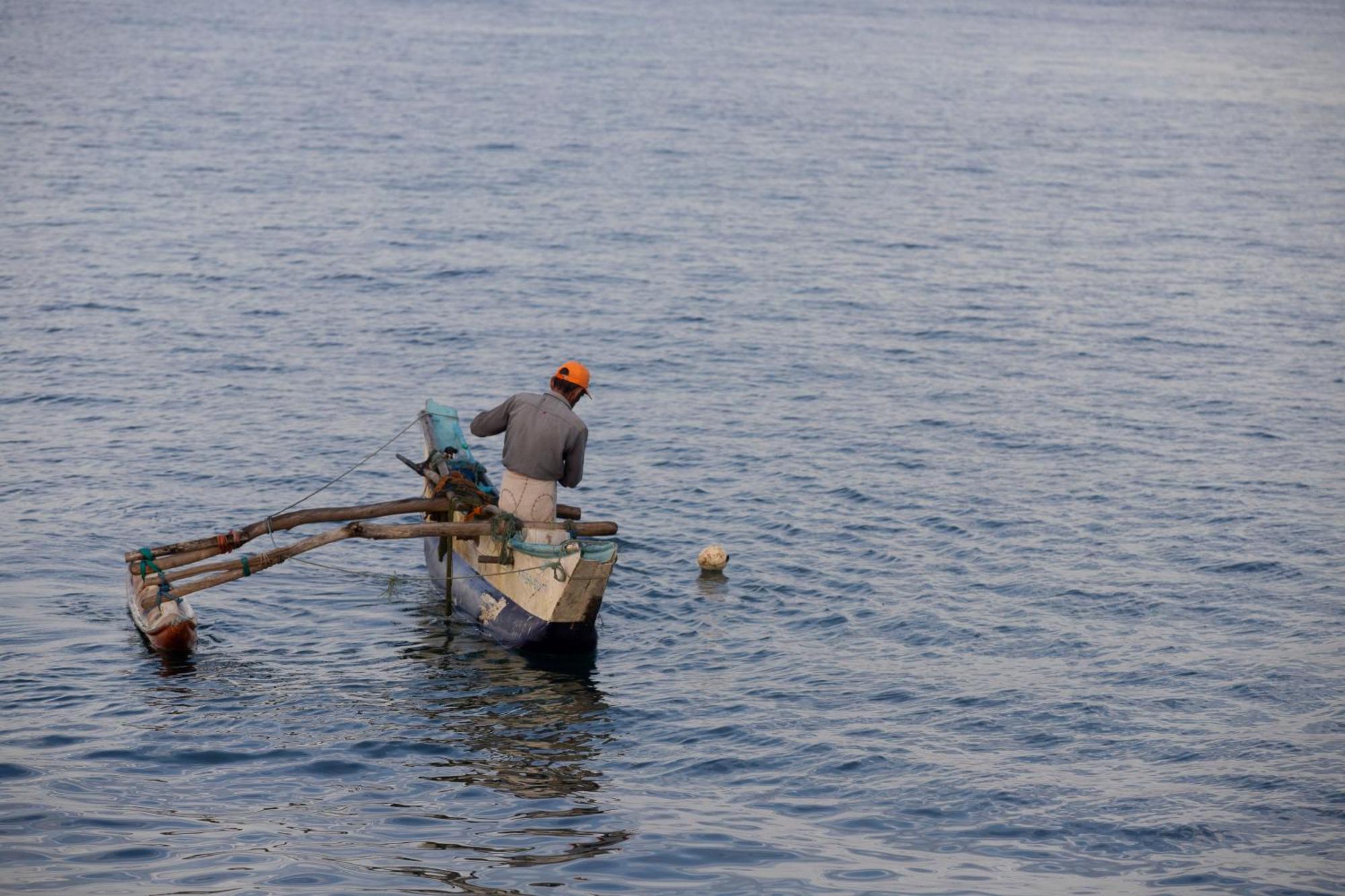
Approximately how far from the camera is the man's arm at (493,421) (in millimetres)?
15812

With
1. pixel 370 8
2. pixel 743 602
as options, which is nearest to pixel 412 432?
pixel 743 602

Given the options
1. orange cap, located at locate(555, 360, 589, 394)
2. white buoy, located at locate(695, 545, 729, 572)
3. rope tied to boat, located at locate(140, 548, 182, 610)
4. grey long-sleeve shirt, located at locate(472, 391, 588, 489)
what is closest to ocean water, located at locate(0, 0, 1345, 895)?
white buoy, located at locate(695, 545, 729, 572)

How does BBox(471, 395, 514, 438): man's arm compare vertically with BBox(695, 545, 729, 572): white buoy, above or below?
above

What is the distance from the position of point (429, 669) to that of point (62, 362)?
50.3 ft

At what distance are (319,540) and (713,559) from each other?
17.8 feet

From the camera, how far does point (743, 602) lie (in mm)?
18609

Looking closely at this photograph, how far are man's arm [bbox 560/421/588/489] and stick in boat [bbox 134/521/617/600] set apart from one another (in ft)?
1.81

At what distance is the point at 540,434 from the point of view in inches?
620

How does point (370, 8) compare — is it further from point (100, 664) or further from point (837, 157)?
point (100, 664)

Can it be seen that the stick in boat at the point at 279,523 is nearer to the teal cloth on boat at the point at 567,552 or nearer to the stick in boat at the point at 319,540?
the stick in boat at the point at 319,540

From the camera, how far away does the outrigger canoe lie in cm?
1579

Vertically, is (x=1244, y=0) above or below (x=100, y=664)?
above

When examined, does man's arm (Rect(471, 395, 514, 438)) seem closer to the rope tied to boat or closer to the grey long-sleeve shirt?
the grey long-sleeve shirt

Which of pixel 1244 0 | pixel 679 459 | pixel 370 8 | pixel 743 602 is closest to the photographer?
pixel 743 602
